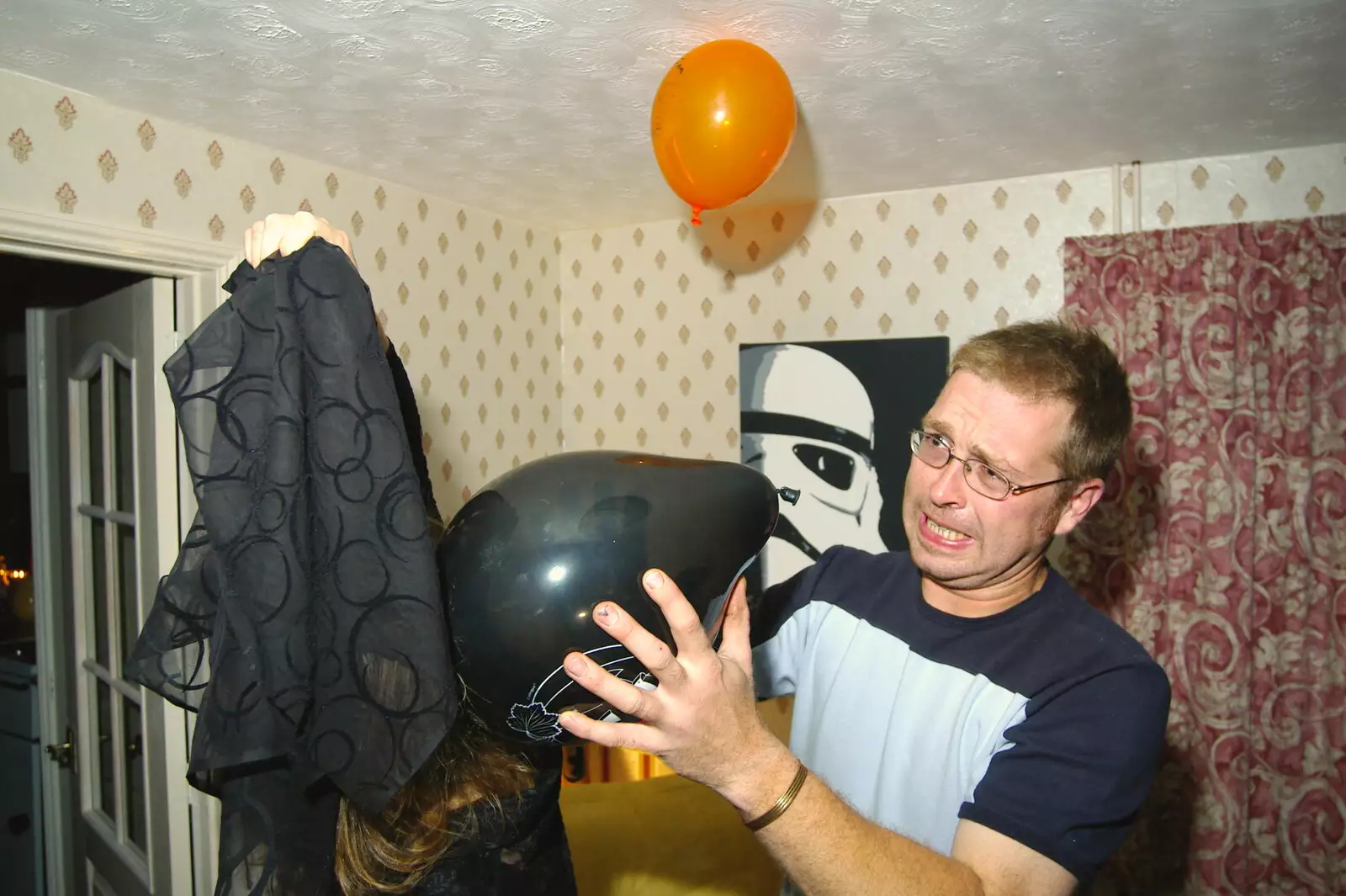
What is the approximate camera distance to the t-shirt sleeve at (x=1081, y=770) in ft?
3.25

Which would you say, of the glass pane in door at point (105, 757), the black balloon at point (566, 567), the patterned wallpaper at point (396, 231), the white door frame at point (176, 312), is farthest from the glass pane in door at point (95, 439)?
the black balloon at point (566, 567)

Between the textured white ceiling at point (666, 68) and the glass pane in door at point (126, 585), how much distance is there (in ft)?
3.92

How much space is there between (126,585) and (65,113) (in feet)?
4.27

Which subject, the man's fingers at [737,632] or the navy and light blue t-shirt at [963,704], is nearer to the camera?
the man's fingers at [737,632]

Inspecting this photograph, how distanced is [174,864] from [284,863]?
1.90 metres

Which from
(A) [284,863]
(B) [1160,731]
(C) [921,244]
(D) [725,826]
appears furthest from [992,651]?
(C) [921,244]

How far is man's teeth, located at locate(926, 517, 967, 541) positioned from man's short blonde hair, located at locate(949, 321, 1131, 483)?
0.59 ft

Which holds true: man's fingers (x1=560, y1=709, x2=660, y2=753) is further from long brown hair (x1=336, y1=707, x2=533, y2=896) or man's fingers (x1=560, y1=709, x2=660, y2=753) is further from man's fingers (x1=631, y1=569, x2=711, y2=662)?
long brown hair (x1=336, y1=707, x2=533, y2=896)

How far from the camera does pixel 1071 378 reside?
1221mm

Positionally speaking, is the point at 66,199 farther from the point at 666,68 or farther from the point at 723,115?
the point at 723,115

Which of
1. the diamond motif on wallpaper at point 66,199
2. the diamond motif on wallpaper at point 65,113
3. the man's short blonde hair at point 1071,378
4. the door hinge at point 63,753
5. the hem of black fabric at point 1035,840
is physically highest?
the diamond motif on wallpaper at point 65,113

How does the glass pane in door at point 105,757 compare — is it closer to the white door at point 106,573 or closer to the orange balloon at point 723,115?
the white door at point 106,573

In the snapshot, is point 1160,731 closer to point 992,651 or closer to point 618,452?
point 992,651

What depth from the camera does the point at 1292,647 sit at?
7.70ft
